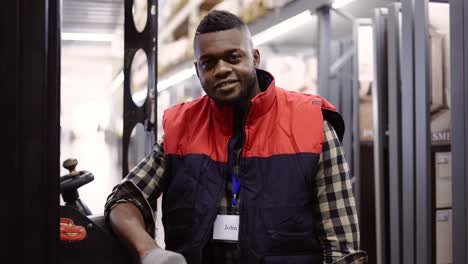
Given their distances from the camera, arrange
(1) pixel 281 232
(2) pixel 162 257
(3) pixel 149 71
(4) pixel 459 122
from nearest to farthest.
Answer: (2) pixel 162 257
(1) pixel 281 232
(3) pixel 149 71
(4) pixel 459 122

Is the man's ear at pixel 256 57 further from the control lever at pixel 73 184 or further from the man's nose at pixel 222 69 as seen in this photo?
the control lever at pixel 73 184

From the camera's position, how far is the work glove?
1420 millimetres

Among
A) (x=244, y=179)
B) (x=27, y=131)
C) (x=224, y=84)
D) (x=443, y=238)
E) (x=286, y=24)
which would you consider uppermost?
(x=286, y=24)

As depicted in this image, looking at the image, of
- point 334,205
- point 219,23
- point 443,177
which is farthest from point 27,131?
point 443,177

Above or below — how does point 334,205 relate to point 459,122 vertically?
below

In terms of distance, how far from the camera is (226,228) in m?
1.68

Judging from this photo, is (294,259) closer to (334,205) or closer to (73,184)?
(334,205)

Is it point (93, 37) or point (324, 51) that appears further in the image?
point (93, 37)

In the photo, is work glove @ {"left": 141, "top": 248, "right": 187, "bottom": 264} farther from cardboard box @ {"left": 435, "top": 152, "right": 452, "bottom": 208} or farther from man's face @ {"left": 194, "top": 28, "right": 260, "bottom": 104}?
cardboard box @ {"left": 435, "top": 152, "right": 452, "bottom": 208}

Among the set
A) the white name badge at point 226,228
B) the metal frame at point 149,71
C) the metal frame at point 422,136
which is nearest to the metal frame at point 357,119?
the metal frame at point 422,136

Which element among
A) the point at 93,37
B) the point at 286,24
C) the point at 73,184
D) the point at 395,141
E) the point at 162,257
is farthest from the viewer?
the point at 93,37

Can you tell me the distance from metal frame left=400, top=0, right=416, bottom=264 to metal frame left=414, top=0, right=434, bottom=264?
5 cm

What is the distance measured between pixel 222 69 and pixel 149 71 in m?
0.72

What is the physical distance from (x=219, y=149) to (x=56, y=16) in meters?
0.85
